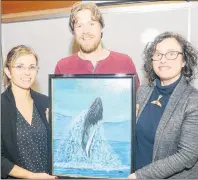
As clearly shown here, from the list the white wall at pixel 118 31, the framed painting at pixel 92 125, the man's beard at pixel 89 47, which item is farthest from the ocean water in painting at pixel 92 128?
the white wall at pixel 118 31

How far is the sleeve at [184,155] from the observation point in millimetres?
1131

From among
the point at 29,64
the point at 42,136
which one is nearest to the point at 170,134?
the point at 42,136

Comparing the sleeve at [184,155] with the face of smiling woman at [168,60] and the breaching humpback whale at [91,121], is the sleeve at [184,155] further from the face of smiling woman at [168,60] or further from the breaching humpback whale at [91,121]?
the breaching humpback whale at [91,121]

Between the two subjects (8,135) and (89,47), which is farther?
(89,47)

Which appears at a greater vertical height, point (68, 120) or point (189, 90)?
point (189, 90)

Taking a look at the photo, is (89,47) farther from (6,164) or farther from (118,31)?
(6,164)

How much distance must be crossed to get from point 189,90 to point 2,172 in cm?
85

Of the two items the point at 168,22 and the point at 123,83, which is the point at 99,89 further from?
the point at 168,22

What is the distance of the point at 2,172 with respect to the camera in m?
1.26

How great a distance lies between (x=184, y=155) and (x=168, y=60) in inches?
14.8

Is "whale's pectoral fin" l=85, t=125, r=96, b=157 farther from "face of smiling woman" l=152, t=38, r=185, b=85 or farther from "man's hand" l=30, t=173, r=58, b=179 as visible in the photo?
"face of smiling woman" l=152, t=38, r=185, b=85

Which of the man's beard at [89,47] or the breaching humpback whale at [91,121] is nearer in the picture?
the breaching humpback whale at [91,121]

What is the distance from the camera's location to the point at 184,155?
3.75ft

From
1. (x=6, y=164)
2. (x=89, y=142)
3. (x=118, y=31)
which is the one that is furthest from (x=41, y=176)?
(x=118, y=31)
